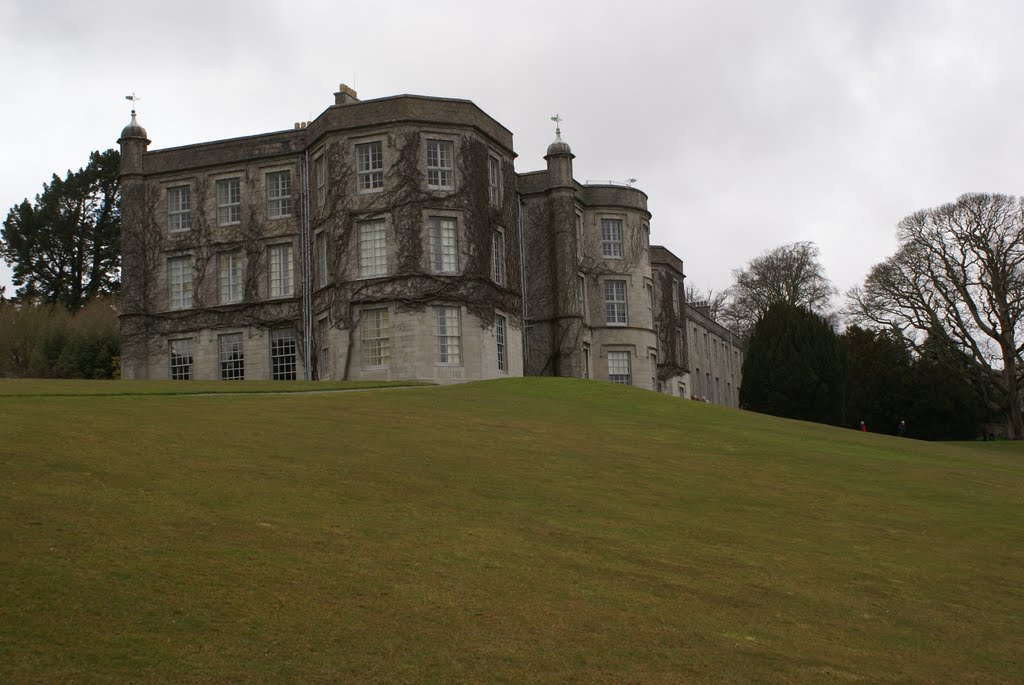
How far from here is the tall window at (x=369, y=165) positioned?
4281cm

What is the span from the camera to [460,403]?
97.4 ft

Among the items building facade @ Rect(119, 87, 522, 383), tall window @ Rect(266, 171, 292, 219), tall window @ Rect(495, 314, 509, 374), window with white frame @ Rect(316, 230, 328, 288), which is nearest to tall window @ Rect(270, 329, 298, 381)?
building facade @ Rect(119, 87, 522, 383)

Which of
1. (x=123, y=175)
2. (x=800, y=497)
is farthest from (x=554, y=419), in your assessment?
(x=123, y=175)

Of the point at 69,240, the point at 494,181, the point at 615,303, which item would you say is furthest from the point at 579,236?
the point at 69,240

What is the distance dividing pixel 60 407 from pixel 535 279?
30.2 meters

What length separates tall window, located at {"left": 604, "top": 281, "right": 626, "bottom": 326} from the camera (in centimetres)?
5384

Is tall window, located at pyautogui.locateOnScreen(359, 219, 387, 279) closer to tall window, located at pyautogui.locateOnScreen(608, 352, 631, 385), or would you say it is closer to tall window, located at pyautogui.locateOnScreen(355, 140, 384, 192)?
tall window, located at pyautogui.locateOnScreen(355, 140, 384, 192)

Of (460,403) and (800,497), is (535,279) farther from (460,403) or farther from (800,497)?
(800,497)

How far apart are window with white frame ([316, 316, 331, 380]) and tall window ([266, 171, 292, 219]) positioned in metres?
5.25

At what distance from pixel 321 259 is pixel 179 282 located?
717 centimetres

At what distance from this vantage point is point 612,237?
54.3 meters

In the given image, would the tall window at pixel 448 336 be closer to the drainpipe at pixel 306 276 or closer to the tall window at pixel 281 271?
the drainpipe at pixel 306 276

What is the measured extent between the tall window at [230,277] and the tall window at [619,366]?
57.5 feet

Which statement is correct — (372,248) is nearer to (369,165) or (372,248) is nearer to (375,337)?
(369,165)
